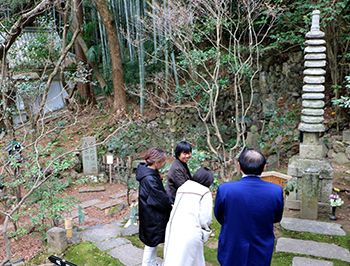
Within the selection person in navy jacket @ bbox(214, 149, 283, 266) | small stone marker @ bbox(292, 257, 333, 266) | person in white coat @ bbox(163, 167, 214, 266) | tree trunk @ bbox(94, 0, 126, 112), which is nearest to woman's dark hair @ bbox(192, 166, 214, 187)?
person in white coat @ bbox(163, 167, 214, 266)

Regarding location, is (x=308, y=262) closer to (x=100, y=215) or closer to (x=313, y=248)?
(x=313, y=248)

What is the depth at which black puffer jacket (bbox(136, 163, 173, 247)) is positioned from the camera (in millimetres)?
2767

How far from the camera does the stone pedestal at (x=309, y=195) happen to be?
454cm

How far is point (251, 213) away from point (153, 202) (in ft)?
3.38

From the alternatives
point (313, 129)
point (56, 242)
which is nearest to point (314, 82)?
point (313, 129)

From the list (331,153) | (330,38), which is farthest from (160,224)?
(330,38)

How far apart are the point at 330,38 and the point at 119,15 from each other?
9.29 metres

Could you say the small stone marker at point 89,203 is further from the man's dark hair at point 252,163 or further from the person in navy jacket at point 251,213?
the man's dark hair at point 252,163

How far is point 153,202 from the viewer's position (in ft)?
9.10

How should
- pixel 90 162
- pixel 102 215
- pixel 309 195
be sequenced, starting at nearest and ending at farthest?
pixel 309 195
pixel 102 215
pixel 90 162

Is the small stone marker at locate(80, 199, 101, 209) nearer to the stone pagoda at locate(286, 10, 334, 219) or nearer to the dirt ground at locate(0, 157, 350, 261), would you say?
the dirt ground at locate(0, 157, 350, 261)

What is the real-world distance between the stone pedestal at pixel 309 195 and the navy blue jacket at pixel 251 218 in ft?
8.94

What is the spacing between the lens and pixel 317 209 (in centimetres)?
467

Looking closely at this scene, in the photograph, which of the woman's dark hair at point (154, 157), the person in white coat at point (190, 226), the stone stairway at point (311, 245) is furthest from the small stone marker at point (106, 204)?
the person in white coat at point (190, 226)
